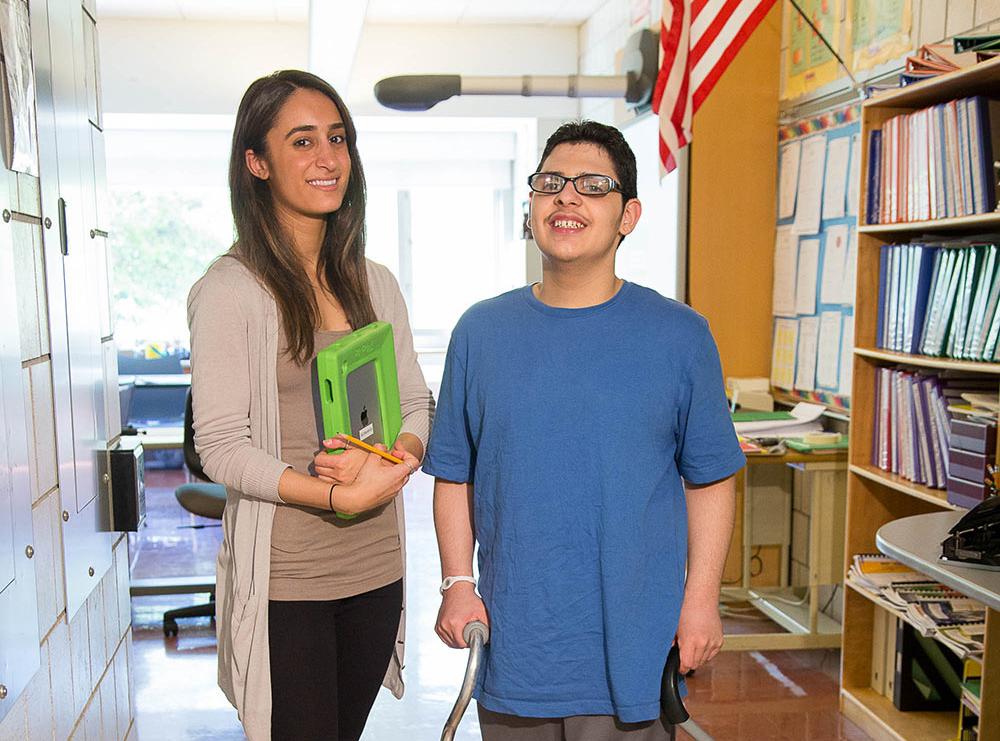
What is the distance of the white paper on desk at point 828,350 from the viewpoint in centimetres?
355

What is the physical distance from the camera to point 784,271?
3.95 metres

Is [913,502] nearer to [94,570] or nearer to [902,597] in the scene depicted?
[902,597]

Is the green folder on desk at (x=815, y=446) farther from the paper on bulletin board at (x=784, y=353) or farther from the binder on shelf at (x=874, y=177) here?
the binder on shelf at (x=874, y=177)

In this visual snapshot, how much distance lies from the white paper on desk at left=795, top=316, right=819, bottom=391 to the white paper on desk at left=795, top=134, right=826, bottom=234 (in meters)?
0.36

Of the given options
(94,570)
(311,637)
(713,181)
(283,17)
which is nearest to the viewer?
(311,637)

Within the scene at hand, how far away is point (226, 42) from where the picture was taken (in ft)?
20.8

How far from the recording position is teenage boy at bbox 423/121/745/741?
1.38m

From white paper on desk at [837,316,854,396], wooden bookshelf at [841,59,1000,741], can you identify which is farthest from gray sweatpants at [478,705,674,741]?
white paper on desk at [837,316,854,396]

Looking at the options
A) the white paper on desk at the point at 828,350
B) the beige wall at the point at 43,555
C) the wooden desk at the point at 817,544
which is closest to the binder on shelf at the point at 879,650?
the wooden desk at the point at 817,544

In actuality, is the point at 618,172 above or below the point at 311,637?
above

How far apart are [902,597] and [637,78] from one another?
257 centimetres

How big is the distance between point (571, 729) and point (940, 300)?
165 centimetres

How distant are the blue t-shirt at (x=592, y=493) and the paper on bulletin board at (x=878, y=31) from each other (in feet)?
7.13

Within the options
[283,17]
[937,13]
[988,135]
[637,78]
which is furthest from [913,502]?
[283,17]
